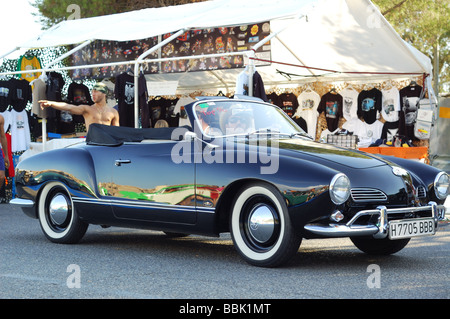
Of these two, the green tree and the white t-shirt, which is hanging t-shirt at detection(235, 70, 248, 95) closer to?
the white t-shirt

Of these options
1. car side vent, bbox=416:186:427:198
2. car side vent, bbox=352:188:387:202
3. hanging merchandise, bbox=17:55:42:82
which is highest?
hanging merchandise, bbox=17:55:42:82

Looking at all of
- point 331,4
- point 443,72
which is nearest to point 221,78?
point 331,4

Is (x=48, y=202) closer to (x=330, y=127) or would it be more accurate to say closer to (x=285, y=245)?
(x=285, y=245)

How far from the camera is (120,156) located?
6.61 meters

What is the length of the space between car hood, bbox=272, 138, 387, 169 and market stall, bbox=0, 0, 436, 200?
18.7 ft

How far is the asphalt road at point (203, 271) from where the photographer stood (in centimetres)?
445

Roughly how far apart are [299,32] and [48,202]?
8.08 m

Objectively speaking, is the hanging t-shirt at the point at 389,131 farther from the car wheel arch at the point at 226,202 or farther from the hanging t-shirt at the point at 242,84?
the car wheel arch at the point at 226,202

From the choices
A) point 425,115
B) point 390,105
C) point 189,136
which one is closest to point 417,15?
point 390,105

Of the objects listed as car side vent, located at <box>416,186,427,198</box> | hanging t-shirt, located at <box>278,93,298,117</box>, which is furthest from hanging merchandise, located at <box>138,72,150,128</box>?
car side vent, located at <box>416,186,427,198</box>

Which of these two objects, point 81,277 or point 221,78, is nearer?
point 81,277

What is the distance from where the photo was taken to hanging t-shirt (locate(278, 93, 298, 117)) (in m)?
15.4

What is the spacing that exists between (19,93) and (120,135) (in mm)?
7674

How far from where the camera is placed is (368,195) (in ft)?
17.3
